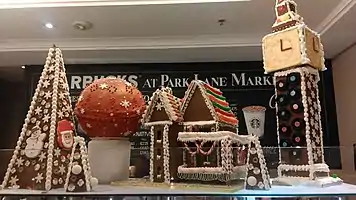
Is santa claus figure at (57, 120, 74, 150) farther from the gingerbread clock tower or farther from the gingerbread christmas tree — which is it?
the gingerbread clock tower

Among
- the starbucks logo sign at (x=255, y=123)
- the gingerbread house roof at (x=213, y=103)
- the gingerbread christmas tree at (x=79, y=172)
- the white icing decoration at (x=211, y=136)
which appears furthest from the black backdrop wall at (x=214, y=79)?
the gingerbread christmas tree at (x=79, y=172)

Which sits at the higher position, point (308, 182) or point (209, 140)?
point (209, 140)

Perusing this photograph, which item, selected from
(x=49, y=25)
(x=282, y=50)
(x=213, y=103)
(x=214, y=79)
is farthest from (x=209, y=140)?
(x=214, y=79)

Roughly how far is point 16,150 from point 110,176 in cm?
24

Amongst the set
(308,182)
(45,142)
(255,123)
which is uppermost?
(255,123)

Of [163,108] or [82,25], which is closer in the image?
[163,108]

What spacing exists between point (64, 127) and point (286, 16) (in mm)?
730

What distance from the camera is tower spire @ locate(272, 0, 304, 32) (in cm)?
110

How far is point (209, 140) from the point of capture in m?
0.92

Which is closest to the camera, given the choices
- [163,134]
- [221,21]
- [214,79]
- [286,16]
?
[163,134]

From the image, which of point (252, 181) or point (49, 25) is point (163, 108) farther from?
point (49, 25)

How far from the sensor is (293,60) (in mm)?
1045

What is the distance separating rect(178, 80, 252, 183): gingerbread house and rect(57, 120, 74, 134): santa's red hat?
282mm

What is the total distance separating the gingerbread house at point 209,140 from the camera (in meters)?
0.87
